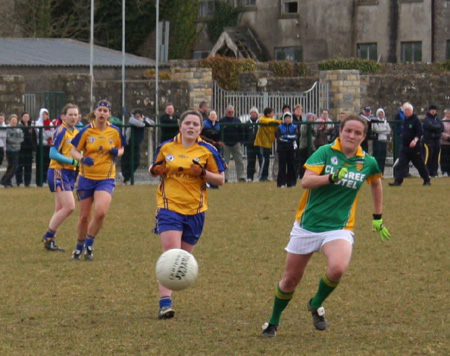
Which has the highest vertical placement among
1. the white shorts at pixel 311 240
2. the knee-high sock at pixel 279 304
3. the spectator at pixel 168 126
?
the spectator at pixel 168 126

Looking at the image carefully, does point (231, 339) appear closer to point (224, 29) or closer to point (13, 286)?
point (13, 286)

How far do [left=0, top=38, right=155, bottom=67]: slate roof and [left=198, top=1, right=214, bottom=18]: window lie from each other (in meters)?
8.89

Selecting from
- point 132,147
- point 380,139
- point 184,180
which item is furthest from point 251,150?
point 184,180

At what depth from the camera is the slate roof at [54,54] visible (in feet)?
132

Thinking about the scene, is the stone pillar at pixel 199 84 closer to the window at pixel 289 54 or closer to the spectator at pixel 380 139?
the spectator at pixel 380 139

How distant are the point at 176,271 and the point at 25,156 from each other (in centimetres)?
1678

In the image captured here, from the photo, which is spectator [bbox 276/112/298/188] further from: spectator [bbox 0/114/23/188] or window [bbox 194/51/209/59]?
window [bbox 194/51/209/59]

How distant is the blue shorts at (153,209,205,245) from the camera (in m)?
9.35

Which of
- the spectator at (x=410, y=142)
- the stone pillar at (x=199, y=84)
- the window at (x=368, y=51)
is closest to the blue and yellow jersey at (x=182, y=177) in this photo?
the spectator at (x=410, y=142)

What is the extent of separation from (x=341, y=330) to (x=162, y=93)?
23.7 metres

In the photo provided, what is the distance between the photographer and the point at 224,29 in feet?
169

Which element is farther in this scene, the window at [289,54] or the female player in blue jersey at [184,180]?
the window at [289,54]

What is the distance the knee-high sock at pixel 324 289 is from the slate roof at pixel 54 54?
103 feet

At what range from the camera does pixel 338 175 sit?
8.02 meters
